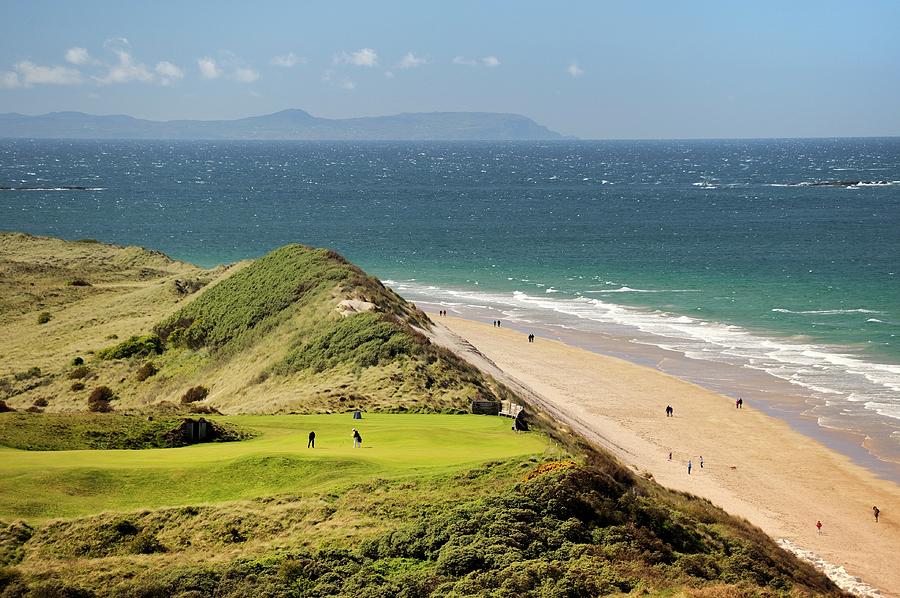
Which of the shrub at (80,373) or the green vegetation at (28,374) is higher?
the shrub at (80,373)

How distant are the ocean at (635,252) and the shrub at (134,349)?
27292 millimetres

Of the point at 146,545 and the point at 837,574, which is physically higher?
the point at 146,545

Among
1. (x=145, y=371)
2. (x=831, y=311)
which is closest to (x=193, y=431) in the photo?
(x=145, y=371)

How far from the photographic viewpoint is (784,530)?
31.9 m

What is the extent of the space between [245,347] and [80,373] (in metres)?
7.12

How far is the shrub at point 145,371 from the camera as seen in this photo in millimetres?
42031

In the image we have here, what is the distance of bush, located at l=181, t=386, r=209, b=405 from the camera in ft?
125

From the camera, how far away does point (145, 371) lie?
42.4 metres

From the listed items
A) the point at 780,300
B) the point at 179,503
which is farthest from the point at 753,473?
the point at 780,300

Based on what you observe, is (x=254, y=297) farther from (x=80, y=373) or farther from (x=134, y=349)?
(x=80, y=373)

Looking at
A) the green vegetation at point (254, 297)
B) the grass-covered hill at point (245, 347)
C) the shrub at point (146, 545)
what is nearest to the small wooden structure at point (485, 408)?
the grass-covered hill at point (245, 347)

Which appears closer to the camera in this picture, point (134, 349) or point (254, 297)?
point (134, 349)

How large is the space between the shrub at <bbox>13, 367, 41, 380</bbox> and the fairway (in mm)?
20673

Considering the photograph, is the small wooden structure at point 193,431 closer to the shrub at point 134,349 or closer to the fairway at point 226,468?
the fairway at point 226,468
